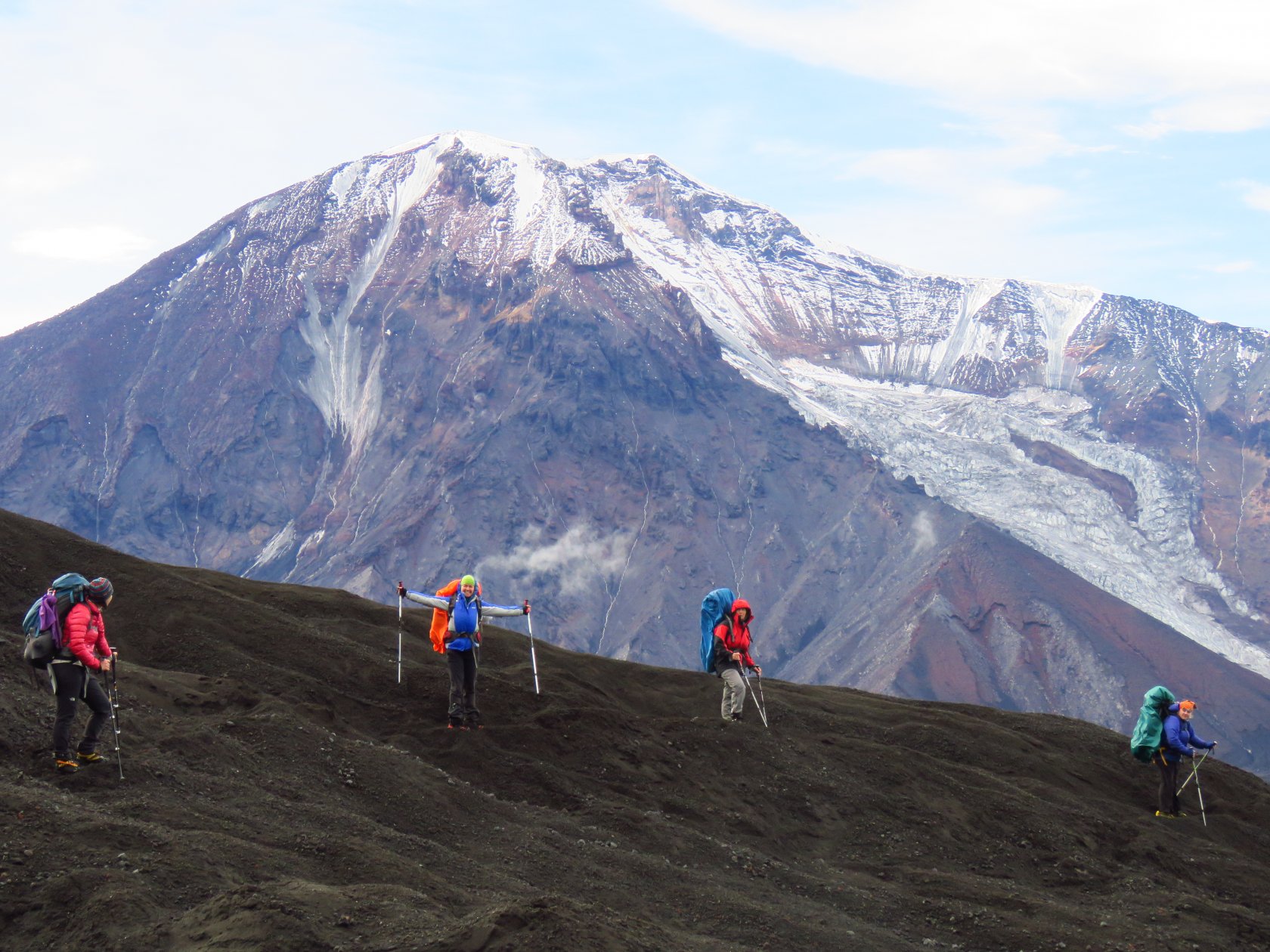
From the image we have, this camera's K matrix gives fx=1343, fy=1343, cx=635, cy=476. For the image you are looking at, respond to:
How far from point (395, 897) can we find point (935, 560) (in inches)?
6851

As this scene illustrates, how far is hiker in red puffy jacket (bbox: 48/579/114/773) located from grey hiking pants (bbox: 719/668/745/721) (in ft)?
37.1

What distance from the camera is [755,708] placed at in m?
27.3

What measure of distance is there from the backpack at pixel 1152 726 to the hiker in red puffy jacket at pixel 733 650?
25.0 ft

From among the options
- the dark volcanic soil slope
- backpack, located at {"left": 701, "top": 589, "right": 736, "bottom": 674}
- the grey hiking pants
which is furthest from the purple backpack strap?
the grey hiking pants

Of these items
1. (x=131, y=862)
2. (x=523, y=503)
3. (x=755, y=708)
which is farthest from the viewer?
(x=523, y=503)

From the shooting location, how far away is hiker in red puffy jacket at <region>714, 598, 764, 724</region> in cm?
2392

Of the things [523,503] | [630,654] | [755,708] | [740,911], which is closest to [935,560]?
[630,654]

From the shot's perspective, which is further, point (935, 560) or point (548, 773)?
point (935, 560)

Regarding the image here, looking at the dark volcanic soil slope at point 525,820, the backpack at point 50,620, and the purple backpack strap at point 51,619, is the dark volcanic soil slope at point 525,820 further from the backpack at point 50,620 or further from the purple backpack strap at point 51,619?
the purple backpack strap at point 51,619

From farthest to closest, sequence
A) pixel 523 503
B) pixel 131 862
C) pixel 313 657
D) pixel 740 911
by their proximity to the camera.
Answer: pixel 523 503 < pixel 313 657 < pixel 740 911 < pixel 131 862

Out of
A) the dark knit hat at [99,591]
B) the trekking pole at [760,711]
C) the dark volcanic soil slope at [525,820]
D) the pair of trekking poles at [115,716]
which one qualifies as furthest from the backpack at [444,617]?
the trekking pole at [760,711]

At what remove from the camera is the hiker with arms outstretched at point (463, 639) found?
20734 mm

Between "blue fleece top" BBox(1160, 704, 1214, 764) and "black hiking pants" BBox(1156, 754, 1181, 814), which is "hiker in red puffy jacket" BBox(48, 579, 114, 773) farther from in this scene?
"black hiking pants" BBox(1156, 754, 1181, 814)

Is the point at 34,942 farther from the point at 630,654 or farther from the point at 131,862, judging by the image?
the point at 630,654
